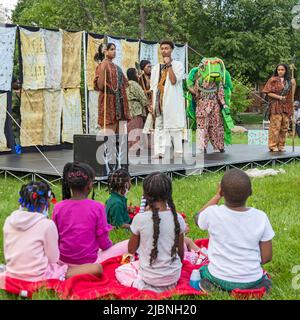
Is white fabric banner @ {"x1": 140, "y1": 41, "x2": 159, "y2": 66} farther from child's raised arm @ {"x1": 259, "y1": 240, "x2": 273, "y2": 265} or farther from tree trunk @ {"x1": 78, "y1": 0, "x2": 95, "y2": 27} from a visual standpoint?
tree trunk @ {"x1": 78, "y1": 0, "x2": 95, "y2": 27}

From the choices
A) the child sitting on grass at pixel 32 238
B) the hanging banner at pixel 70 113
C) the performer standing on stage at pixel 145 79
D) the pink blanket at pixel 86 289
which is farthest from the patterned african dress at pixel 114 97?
the pink blanket at pixel 86 289

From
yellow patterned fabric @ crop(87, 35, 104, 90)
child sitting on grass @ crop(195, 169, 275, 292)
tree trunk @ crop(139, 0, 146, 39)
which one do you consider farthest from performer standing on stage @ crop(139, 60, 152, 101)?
tree trunk @ crop(139, 0, 146, 39)

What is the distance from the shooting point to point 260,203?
20.2ft

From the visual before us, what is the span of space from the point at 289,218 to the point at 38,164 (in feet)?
14.1

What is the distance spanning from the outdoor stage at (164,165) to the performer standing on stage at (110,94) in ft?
2.53

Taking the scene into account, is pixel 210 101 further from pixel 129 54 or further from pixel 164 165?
pixel 129 54

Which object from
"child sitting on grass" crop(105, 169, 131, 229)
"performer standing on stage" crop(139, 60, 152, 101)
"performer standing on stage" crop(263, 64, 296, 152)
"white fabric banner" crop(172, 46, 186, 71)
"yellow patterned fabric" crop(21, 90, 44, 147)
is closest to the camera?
"child sitting on grass" crop(105, 169, 131, 229)

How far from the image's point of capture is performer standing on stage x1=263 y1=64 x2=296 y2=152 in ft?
31.7

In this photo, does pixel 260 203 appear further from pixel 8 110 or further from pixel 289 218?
pixel 8 110

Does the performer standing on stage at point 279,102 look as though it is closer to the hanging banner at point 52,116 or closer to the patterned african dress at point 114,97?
the patterned african dress at point 114,97

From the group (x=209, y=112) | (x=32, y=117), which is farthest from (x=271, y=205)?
(x=32, y=117)

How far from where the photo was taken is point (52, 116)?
1106 cm

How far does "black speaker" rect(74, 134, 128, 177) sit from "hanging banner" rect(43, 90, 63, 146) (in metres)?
4.12

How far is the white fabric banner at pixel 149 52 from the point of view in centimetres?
1250
